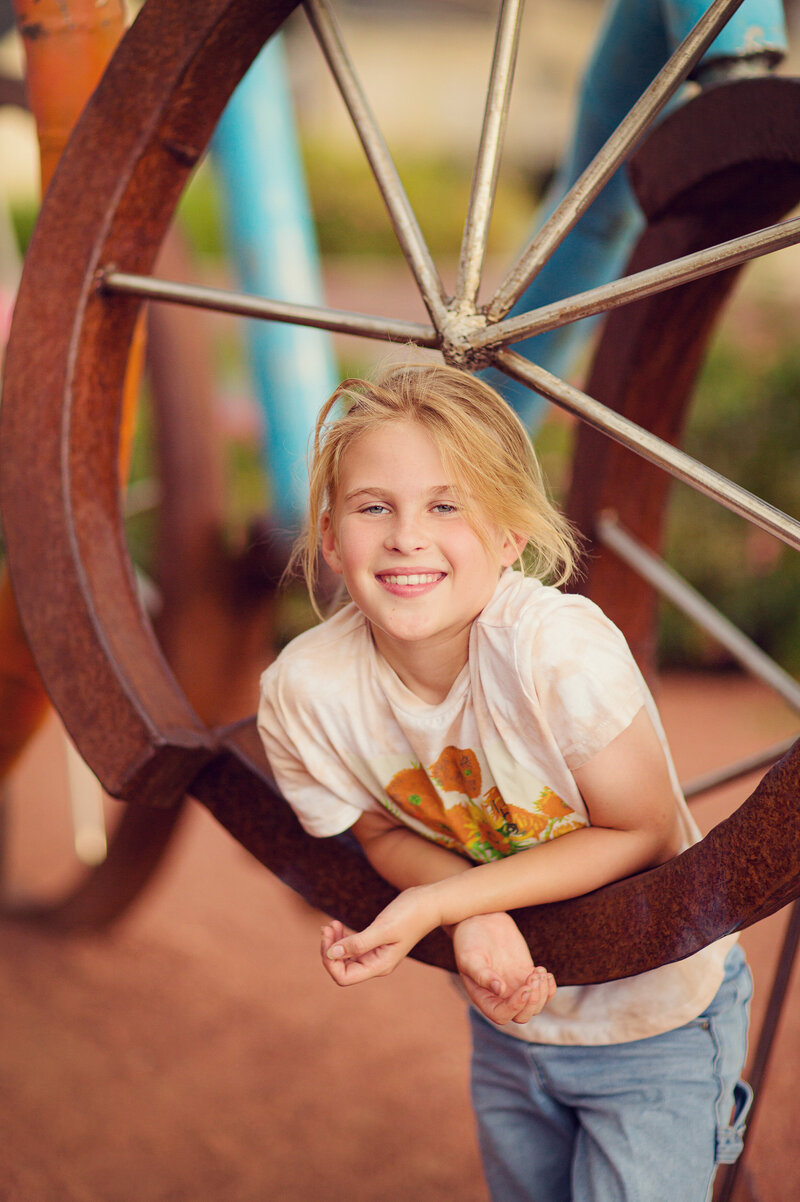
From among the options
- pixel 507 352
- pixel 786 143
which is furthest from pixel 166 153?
pixel 786 143

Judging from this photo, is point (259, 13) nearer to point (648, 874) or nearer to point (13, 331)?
point (13, 331)

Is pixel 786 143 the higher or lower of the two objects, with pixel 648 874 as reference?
higher

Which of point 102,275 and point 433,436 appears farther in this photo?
point 102,275

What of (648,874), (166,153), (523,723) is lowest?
(648,874)

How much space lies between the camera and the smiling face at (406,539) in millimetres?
778

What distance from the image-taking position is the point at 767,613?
11.1ft

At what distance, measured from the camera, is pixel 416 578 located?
0.78m

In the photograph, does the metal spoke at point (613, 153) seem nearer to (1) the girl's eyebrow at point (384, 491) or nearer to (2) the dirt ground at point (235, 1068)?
(1) the girl's eyebrow at point (384, 491)

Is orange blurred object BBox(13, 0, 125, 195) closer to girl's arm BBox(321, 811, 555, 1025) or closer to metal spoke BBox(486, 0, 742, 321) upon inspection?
metal spoke BBox(486, 0, 742, 321)

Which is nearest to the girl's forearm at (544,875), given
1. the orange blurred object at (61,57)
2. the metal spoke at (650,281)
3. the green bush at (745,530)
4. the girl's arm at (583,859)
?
the girl's arm at (583,859)

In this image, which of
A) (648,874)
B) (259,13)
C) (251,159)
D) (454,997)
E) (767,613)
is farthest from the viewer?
(767,613)

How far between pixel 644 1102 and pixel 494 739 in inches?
13.8

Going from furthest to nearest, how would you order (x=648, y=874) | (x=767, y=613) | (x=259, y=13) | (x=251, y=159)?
1. (x=767, y=613)
2. (x=251, y=159)
3. (x=259, y=13)
4. (x=648, y=874)

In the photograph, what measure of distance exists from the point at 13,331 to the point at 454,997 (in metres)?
1.36
